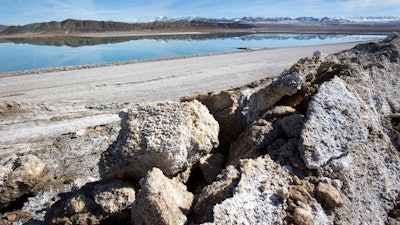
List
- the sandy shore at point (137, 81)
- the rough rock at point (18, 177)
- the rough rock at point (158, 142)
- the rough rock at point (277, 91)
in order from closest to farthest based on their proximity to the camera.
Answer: the rough rock at point (158, 142) < the rough rock at point (277, 91) < the rough rock at point (18, 177) < the sandy shore at point (137, 81)

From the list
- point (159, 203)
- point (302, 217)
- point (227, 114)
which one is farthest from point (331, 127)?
point (159, 203)

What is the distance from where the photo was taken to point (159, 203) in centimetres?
314

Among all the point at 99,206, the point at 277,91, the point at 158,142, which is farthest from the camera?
the point at 277,91

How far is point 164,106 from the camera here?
4.28 meters

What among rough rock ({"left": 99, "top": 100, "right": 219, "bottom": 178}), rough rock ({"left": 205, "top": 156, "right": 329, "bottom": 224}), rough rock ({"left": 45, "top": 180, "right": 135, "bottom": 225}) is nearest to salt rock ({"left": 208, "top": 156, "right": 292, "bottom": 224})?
rough rock ({"left": 205, "top": 156, "right": 329, "bottom": 224})

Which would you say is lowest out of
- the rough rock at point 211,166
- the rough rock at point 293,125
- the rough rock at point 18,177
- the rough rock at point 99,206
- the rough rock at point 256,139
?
the rough rock at point 18,177

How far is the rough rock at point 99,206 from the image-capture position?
3.79 meters

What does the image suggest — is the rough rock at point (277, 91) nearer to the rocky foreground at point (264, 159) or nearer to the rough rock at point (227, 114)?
the rocky foreground at point (264, 159)

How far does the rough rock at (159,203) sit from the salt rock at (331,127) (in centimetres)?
134

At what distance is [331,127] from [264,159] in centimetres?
84

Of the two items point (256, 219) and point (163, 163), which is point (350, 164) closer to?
point (256, 219)

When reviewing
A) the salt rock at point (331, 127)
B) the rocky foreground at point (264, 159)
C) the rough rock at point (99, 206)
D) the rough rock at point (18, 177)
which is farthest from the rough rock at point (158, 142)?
the rough rock at point (18, 177)

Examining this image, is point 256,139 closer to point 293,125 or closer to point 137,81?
point 293,125

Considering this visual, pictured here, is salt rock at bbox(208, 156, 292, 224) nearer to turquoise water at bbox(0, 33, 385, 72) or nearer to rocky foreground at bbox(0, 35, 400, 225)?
rocky foreground at bbox(0, 35, 400, 225)
